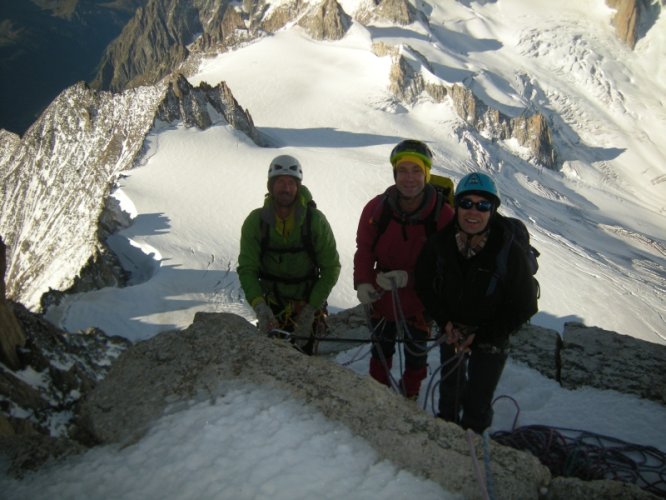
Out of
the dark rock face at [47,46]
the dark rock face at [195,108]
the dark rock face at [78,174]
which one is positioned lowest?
the dark rock face at [78,174]

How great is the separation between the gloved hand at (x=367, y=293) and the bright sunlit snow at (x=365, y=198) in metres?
1.42

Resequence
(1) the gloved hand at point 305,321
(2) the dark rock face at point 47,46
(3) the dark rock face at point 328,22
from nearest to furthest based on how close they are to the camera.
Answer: (1) the gloved hand at point 305,321 < (3) the dark rock face at point 328,22 < (2) the dark rock face at point 47,46

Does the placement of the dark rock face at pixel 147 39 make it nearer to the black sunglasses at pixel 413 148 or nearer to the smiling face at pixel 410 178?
the black sunglasses at pixel 413 148

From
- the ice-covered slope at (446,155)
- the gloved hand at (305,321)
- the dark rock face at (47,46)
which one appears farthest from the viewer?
the dark rock face at (47,46)

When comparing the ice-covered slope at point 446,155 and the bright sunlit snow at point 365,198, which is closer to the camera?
the bright sunlit snow at point 365,198

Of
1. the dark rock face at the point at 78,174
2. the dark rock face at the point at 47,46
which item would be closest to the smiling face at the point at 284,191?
the dark rock face at the point at 78,174

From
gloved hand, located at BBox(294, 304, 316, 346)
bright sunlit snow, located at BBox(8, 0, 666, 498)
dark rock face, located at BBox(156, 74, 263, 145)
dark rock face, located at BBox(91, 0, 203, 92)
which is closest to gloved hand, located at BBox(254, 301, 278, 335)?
gloved hand, located at BBox(294, 304, 316, 346)

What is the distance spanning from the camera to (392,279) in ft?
13.0

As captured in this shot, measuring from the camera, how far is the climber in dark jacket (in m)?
3.05

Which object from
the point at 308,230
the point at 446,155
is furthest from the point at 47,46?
the point at 308,230

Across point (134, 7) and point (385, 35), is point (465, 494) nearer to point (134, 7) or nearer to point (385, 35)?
point (385, 35)

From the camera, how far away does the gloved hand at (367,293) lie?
4078 millimetres

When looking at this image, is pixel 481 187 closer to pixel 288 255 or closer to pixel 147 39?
pixel 288 255

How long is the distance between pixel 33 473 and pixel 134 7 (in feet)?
725
